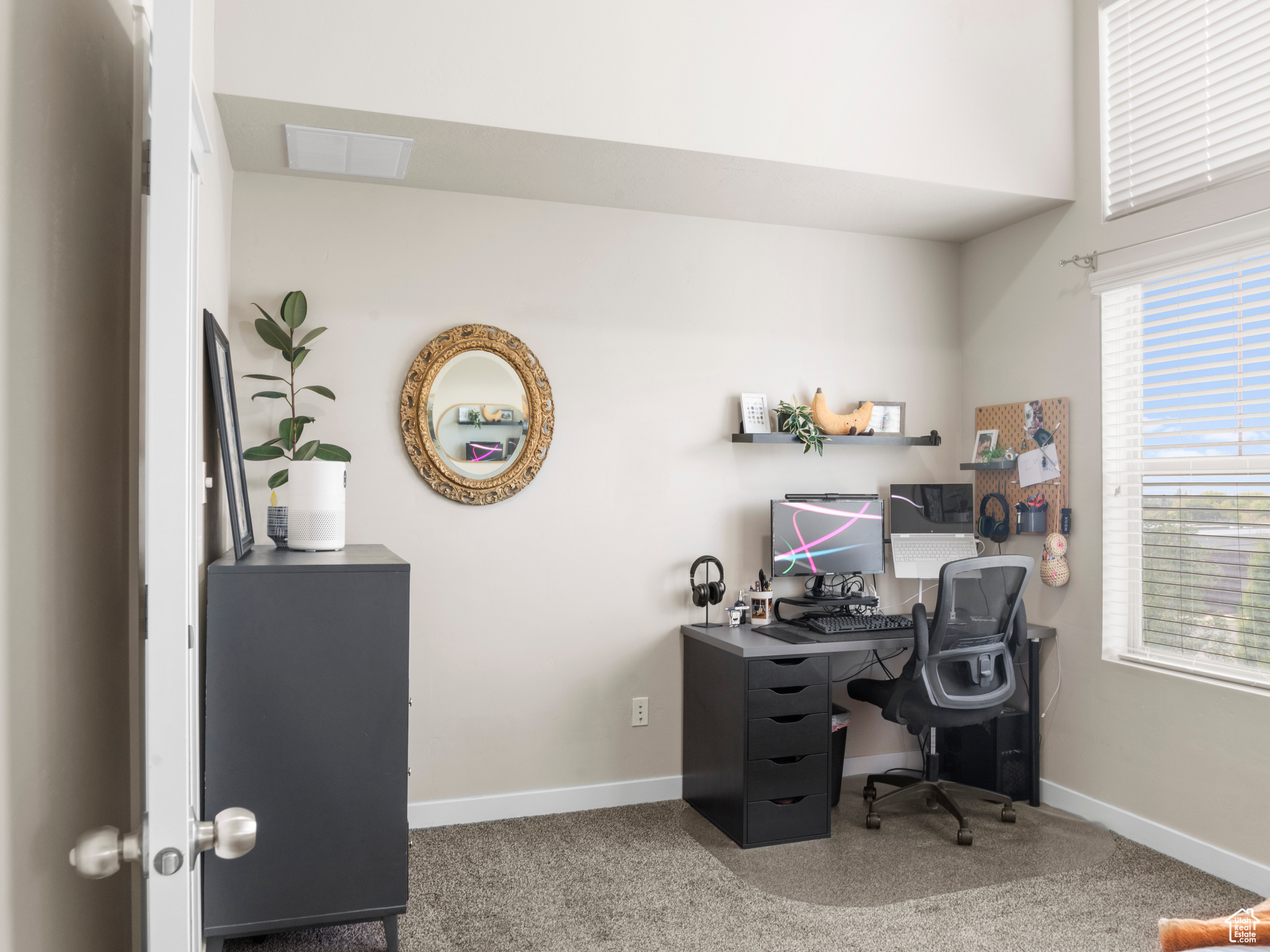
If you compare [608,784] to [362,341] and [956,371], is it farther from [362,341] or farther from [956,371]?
[956,371]

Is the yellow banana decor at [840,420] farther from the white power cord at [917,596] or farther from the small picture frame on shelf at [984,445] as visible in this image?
the white power cord at [917,596]

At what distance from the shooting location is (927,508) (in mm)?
3795

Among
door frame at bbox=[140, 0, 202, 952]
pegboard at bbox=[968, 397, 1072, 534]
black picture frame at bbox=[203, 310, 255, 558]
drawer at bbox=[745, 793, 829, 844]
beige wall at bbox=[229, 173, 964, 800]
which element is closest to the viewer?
door frame at bbox=[140, 0, 202, 952]

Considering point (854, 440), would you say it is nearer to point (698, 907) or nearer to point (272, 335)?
point (698, 907)

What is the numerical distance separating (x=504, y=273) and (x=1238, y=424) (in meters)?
2.57

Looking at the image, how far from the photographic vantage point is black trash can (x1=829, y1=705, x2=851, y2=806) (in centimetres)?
345

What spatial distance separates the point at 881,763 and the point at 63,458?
3.72 metres

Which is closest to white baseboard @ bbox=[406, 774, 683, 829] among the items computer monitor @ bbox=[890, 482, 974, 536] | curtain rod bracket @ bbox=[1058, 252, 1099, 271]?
computer monitor @ bbox=[890, 482, 974, 536]

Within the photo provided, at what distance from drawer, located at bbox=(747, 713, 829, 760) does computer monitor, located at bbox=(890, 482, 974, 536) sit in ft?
3.41

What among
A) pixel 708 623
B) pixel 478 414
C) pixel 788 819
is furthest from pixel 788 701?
pixel 478 414

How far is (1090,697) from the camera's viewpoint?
3.33 metres

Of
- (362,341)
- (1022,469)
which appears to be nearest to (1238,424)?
(1022,469)

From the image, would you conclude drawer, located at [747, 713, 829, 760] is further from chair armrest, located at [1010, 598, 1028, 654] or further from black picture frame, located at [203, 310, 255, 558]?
black picture frame, located at [203, 310, 255, 558]

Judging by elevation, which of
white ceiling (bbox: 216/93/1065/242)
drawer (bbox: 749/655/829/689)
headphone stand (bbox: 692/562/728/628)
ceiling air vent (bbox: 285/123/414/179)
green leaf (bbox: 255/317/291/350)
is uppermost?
white ceiling (bbox: 216/93/1065/242)
